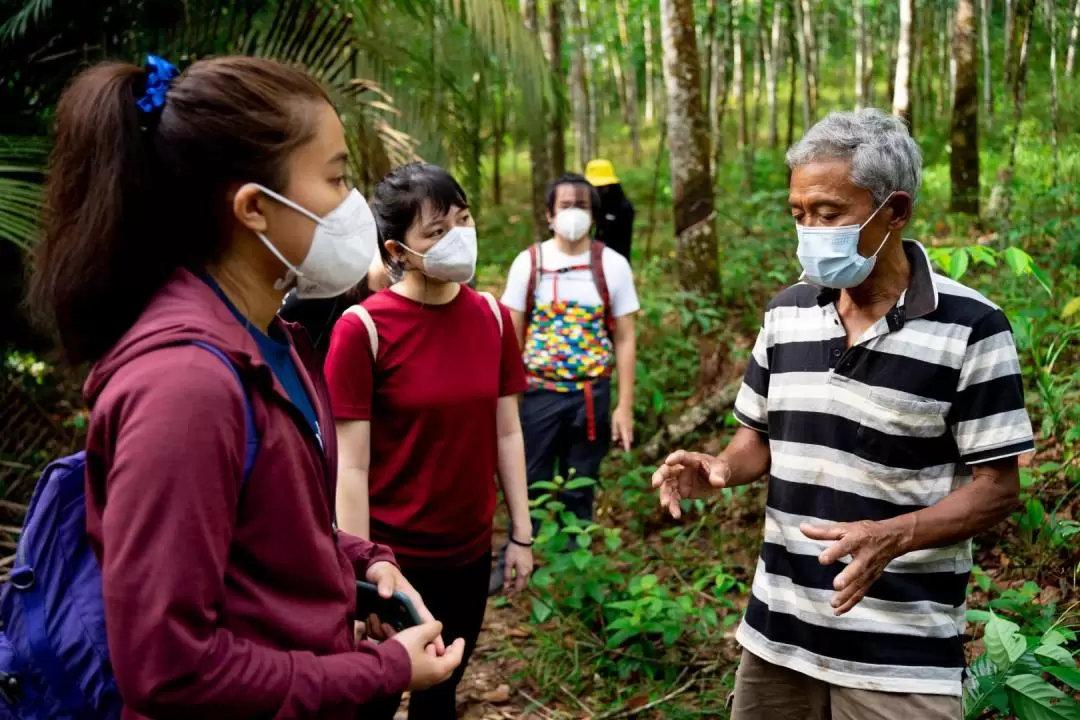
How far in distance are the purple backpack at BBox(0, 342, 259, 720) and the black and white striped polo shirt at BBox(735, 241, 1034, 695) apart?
1.41 m

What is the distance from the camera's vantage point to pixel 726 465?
2320 mm

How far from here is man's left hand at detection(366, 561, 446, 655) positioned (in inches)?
63.7

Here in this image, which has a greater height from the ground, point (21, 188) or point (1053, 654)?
point (21, 188)

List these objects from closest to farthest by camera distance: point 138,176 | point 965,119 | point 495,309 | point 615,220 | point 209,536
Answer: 1. point 209,536
2. point 138,176
3. point 495,309
4. point 615,220
5. point 965,119

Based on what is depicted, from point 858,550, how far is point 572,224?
10.9ft

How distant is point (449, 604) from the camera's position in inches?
107

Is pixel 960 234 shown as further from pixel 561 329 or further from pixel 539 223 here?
pixel 561 329

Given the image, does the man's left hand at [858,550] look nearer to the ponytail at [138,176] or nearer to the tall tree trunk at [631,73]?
the ponytail at [138,176]

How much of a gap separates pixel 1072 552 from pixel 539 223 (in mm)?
8107

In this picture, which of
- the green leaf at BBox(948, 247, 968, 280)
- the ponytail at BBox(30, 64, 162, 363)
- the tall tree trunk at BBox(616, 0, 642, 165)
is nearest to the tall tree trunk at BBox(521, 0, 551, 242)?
the green leaf at BBox(948, 247, 968, 280)

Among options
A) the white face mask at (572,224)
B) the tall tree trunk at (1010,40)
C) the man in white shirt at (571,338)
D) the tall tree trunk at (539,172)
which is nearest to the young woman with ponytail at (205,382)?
the man in white shirt at (571,338)

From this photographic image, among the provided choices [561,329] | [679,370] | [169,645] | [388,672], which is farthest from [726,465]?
[679,370]

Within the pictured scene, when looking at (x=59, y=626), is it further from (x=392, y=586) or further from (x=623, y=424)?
(x=623, y=424)

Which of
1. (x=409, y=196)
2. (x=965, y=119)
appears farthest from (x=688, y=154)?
(x=409, y=196)
